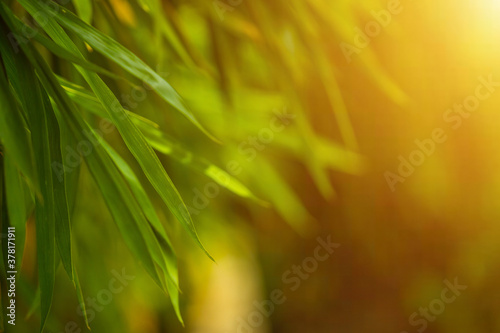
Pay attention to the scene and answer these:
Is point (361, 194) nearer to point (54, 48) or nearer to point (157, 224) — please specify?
point (157, 224)

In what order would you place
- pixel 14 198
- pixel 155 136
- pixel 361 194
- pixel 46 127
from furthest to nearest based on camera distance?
pixel 361 194 < pixel 155 136 < pixel 14 198 < pixel 46 127

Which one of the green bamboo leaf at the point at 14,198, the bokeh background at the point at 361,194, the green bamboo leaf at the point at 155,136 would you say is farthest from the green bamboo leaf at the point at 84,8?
the bokeh background at the point at 361,194

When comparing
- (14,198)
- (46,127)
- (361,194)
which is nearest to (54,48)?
(46,127)

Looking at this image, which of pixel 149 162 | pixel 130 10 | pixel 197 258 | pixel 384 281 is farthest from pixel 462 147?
pixel 149 162

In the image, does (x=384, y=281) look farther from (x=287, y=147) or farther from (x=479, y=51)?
(x=479, y=51)

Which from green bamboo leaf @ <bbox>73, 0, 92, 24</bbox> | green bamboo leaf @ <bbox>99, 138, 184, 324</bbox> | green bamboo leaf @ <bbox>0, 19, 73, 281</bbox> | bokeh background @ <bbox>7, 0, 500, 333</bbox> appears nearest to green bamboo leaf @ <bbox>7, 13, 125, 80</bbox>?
green bamboo leaf @ <bbox>0, 19, 73, 281</bbox>

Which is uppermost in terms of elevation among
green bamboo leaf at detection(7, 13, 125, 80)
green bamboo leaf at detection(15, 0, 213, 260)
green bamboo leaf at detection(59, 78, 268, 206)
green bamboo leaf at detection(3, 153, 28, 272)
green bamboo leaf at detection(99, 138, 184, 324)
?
green bamboo leaf at detection(7, 13, 125, 80)

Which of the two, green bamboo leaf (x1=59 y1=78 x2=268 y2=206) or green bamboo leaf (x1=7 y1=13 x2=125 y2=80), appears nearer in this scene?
green bamboo leaf (x1=7 y1=13 x2=125 y2=80)

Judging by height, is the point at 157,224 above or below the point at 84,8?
below

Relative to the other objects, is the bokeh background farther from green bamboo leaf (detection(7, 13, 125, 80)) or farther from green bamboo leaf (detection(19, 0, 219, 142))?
green bamboo leaf (detection(7, 13, 125, 80))
